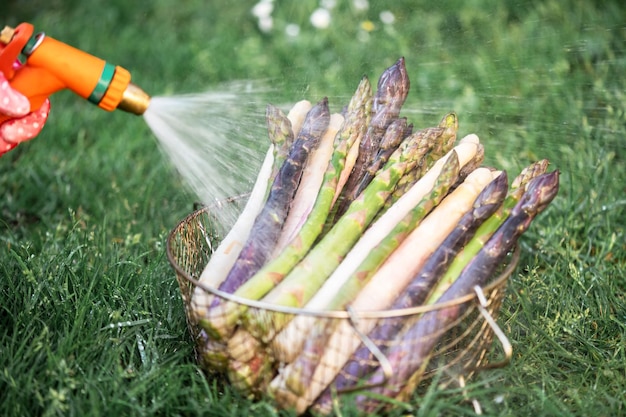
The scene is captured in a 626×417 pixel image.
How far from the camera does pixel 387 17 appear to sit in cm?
473

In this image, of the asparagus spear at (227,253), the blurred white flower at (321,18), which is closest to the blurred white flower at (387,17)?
the blurred white flower at (321,18)

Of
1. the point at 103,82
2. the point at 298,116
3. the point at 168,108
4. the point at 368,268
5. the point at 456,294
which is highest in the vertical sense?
the point at 103,82

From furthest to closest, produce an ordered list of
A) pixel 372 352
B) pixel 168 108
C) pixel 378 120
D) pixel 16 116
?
pixel 168 108 < pixel 378 120 < pixel 16 116 < pixel 372 352

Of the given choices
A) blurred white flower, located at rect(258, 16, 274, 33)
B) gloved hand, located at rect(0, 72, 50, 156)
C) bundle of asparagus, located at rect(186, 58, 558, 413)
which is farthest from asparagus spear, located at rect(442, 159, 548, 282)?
blurred white flower, located at rect(258, 16, 274, 33)

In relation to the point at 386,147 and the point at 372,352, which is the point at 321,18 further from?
the point at 372,352

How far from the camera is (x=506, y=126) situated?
12.0ft

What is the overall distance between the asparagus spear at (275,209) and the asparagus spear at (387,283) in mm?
250

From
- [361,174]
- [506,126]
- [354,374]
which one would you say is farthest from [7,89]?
[506,126]

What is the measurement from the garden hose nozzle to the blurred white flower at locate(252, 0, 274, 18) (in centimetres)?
299

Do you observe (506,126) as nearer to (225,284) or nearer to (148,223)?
(148,223)

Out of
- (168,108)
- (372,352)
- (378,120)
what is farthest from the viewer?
(168,108)

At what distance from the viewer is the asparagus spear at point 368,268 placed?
1748 mm

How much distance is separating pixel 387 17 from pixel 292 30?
0.65m

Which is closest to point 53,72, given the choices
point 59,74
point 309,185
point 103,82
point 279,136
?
point 59,74
